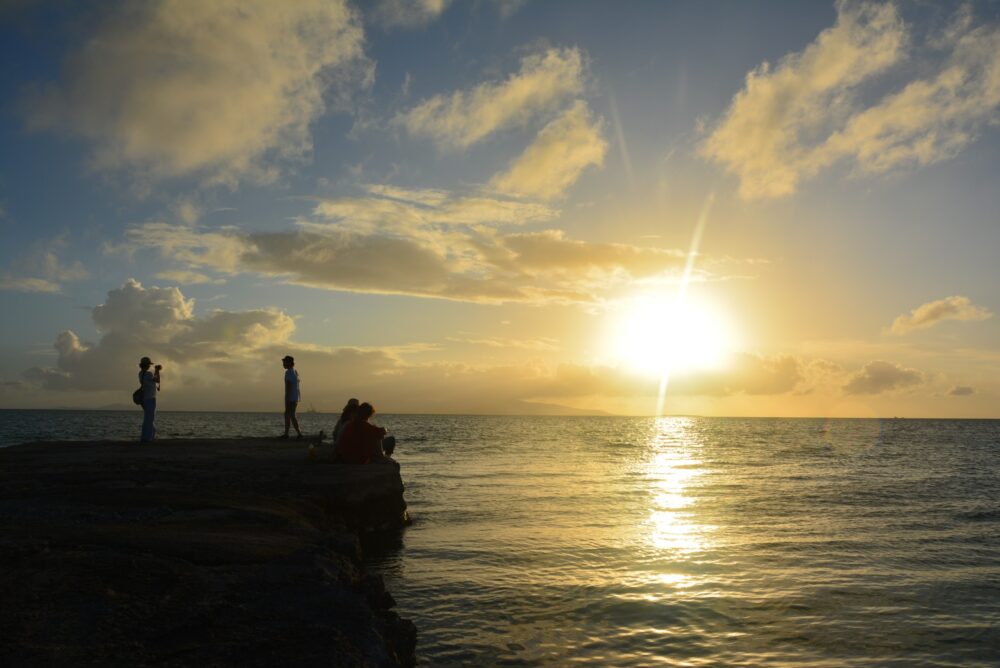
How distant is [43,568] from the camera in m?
6.10

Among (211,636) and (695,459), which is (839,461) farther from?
(211,636)

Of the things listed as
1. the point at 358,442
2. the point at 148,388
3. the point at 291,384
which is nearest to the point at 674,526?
the point at 358,442

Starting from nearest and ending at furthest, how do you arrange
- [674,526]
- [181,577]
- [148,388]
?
[181,577] < [674,526] < [148,388]

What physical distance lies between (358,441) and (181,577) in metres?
8.93

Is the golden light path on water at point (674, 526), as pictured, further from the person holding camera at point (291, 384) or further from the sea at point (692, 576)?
the person holding camera at point (291, 384)

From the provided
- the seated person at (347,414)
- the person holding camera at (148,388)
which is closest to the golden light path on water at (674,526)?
the seated person at (347,414)

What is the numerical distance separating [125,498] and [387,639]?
5.58 metres

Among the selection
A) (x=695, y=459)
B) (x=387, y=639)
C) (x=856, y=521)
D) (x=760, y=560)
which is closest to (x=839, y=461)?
(x=695, y=459)

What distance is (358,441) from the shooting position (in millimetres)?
15328

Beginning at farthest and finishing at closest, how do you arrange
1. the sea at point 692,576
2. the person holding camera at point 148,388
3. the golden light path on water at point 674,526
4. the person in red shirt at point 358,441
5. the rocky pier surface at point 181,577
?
the person holding camera at point 148,388
the person in red shirt at point 358,441
the golden light path on water at point 674,526
the sea at point 692,576
the rocky pier surface at point 181,577

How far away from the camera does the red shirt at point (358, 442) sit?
15227mm

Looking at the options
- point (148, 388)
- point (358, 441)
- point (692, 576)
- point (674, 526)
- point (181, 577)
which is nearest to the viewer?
point (181, 577)

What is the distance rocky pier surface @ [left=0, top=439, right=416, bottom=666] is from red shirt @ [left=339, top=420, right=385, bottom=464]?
297cm

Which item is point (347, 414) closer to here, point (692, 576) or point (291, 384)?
point (291, 384)
